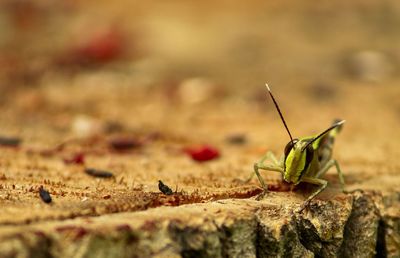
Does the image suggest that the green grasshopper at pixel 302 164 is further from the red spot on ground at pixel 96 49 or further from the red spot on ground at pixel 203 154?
the red spot on ground at pixel 96 49

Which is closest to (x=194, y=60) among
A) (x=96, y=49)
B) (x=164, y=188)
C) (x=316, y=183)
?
(x=96, y=49)

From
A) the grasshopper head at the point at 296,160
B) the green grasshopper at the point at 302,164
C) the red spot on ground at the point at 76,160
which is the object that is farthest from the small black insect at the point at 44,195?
the grasshopper head at the point at 296,160

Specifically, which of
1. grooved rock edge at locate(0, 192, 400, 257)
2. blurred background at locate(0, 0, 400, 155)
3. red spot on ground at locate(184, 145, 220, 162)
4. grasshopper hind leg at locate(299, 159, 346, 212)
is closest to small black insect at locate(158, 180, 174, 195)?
grooved rock edge at locate(0, 192, 400, 257)

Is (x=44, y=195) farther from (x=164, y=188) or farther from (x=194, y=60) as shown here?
(x=194, y=60)

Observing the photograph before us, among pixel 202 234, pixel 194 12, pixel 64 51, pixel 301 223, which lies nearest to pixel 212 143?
pixel 301 223

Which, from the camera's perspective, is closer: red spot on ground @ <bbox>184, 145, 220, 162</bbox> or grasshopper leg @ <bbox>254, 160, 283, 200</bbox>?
grasshopper leg @ <bbox>254, 160, 283, 200</bbox>

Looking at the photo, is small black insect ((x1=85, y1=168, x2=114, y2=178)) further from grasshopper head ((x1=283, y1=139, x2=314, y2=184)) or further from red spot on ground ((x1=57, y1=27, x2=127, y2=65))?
red spot on ground ((x1=57, y1=27, x2=127, y2=65))

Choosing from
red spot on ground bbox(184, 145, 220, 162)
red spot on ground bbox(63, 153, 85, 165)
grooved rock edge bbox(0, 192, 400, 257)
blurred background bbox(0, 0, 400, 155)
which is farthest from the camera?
blurred background bbox(0, 0, 400, 155)
